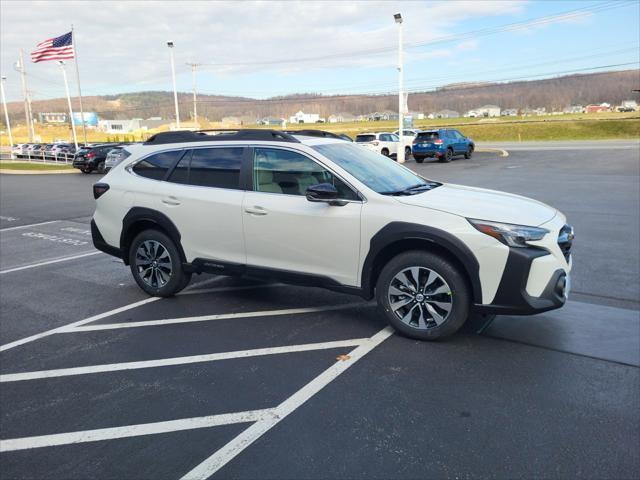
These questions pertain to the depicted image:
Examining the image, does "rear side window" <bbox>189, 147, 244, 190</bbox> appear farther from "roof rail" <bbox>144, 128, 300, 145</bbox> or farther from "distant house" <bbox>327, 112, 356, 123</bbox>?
"distant house" <bbox>327, 112, 356, 123</bbox>

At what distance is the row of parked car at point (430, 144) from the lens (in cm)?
2791

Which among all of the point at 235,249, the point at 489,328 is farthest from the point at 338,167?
the point at 489,328

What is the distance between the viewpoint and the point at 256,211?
16.7 feet

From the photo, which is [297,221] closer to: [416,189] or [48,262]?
[416,189]

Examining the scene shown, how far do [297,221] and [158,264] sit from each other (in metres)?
2.03


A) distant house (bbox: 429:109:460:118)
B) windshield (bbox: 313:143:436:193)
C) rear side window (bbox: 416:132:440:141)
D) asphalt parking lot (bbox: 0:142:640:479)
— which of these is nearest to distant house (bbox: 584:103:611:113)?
distant house (bbox: 429:109:460:118)

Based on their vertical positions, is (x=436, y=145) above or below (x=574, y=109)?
below

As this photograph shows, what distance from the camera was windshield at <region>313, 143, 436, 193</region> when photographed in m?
4.93

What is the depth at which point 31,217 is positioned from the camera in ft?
42.9

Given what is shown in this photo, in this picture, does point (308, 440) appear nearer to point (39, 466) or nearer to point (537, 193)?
point (39, 466)

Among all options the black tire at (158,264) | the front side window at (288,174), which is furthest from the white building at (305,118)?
the front side window at (288,174)

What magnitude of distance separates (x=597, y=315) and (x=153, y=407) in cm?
423

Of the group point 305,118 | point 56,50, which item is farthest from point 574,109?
point 56,50

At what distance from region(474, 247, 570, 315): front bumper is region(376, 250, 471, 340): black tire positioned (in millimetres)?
250
